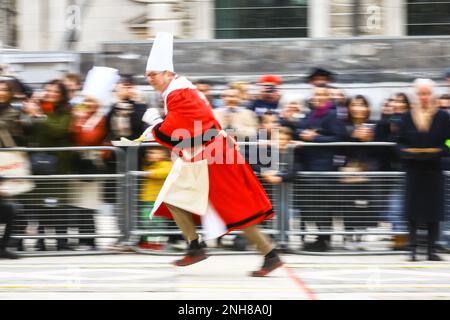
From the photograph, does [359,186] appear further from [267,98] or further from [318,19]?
[318,19]

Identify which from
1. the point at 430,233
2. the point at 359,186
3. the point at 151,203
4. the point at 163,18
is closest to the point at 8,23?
the point at 163,18

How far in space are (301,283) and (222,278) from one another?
0.74 meters

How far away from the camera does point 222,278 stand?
9.38m

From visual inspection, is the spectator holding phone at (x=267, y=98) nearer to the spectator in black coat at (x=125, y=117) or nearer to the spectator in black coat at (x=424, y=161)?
the spectator in black coat at (x=125, y=117)

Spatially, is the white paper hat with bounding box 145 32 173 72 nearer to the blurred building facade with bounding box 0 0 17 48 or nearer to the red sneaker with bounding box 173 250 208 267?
the red sneaker with bounding box 173 250 208 267

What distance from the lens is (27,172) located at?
442 inches

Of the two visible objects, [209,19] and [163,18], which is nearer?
[163,18]

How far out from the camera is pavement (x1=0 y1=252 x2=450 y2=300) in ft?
27.7

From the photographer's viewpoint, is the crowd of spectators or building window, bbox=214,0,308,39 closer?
the crowd of spectators

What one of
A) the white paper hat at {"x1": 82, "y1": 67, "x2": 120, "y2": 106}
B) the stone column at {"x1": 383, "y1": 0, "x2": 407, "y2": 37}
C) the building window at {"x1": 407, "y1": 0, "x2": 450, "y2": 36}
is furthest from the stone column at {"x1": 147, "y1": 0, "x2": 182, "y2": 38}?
the white paper hat at {"x1": 82, "y1": 67, "x2": 120, "y2": 106}

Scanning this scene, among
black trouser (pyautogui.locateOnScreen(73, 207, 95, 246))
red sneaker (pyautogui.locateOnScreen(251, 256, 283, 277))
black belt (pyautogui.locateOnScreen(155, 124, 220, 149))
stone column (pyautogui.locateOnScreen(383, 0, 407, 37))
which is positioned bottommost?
red sneaker (pyautogui.locateOnScreen(251, 256, 283, 277))

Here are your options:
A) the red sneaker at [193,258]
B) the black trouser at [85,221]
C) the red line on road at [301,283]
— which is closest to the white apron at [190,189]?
the red sneaker at [193,258]

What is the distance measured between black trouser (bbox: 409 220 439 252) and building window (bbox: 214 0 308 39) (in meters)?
9.60
